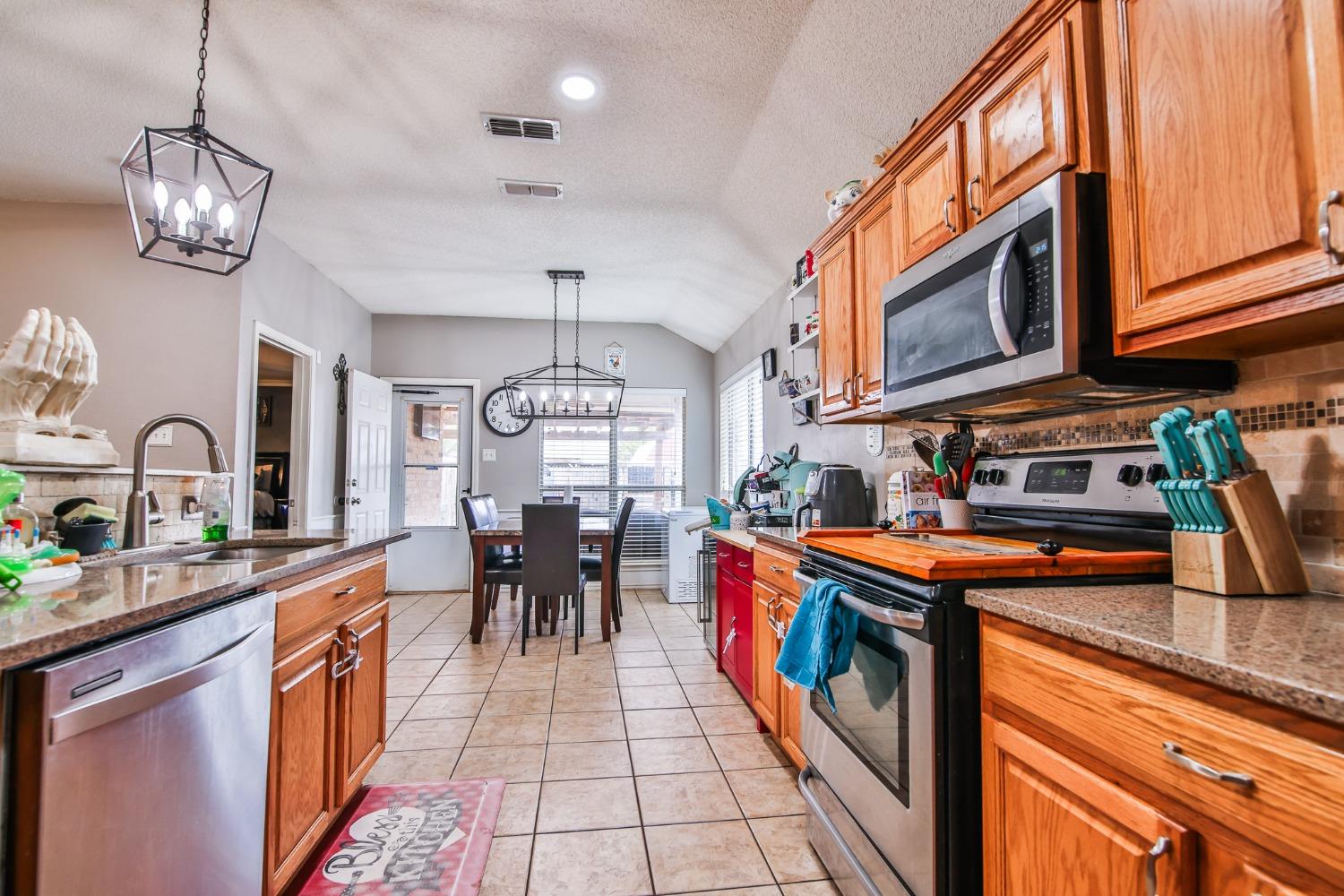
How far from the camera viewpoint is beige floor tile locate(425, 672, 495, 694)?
10.1 feet

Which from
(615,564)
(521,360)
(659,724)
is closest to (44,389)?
(659,724)

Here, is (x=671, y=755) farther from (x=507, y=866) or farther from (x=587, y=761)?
(x=507, y=866)

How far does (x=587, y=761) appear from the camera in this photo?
7.70 feet

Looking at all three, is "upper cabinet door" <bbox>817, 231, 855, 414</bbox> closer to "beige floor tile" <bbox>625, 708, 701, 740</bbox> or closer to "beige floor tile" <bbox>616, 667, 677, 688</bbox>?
"beige floor tile" <bbox>625, 708, 701, 740</bbox>

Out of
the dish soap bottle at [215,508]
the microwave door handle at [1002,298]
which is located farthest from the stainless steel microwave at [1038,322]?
the dish soap bottle at [215,508]

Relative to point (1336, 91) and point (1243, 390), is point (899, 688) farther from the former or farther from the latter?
point (1336, 91)

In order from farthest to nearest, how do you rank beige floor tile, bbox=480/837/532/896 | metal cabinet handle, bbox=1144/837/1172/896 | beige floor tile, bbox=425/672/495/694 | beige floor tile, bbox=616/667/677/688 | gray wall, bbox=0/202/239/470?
gray wall, bbox=0/202/239/470
beige floor tile, bbox=616/667/677/688
beige floor tile, bbox=425/672/495/694
beige floor tile, bbox=480/837/532/896
metal cabinet handle, bbox=1144/837/1172/896

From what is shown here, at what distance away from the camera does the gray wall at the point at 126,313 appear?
3.37 meters

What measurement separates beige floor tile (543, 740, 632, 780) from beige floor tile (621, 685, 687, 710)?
40 cm

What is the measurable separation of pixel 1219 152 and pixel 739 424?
14.1 feet

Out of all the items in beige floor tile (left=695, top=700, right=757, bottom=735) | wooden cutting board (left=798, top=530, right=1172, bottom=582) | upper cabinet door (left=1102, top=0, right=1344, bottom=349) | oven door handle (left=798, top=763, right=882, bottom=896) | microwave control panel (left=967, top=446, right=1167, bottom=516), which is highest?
upper cabinet door (left=1102, top=0, right=1344, bottom=349)

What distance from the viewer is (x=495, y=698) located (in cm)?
298

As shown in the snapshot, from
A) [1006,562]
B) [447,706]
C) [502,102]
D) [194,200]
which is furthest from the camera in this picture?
[447,706]

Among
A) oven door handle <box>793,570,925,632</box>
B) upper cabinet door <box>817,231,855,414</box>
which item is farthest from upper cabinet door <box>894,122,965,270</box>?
oven door handle <box>793,570,925,632</box>
